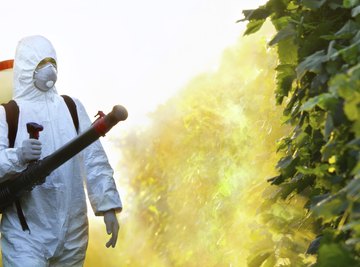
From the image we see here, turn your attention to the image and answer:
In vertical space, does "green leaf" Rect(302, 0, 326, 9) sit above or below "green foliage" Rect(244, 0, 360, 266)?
above

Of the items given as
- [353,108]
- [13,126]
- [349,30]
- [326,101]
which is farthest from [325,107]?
[13,126]

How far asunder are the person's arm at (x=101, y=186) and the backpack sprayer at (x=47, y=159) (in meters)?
0.42

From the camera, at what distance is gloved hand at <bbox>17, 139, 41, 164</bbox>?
5.33 metres

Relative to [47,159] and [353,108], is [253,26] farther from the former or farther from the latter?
[47,159]

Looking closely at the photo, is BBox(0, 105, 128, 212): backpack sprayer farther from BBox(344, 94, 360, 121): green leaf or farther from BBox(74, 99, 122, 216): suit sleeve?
BBox(344, 94, 360, 121): green leaf

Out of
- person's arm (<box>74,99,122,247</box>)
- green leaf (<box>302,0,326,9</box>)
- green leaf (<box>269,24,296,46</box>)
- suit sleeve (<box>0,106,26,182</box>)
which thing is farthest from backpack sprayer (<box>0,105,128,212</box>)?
green leaf (<box>302,0,326,9</box>)

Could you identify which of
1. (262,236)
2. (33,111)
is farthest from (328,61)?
(33,111)

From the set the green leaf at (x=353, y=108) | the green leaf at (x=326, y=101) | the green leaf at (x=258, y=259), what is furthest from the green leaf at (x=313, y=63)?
the green leaf at (x=258, y=259)

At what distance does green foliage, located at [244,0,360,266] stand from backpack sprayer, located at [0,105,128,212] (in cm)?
120

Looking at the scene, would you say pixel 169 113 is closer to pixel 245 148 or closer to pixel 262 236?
pixel 245 148

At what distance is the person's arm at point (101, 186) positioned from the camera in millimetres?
5730

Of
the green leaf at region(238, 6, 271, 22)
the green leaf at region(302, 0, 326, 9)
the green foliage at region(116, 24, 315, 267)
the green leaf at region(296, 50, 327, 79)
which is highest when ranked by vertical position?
the green leaf at region(302, 0, 326, 9)

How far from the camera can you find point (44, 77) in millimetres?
5820

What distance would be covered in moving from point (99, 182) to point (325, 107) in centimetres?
291
